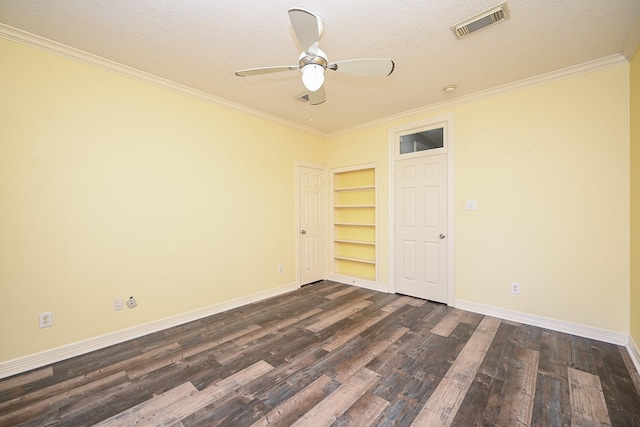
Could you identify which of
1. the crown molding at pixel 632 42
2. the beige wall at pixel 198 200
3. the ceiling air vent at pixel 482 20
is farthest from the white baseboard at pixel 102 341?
the crown molding at pixel 632 42

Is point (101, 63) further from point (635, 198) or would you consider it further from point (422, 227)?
point (635, 198)

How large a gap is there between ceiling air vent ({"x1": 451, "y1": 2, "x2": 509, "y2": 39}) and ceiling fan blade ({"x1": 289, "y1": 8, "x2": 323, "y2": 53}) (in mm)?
1214

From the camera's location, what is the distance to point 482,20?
6.74 feet

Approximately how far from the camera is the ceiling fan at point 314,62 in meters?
1.63

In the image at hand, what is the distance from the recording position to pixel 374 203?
4.62m

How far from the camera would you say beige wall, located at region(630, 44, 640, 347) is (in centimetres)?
228

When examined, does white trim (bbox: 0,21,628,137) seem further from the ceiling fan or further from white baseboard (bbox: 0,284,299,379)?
white baseboard (bbox: 0,284,299,379)

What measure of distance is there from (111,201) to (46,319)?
1135 mm

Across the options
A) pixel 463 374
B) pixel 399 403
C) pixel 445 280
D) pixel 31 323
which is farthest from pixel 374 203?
pixel 31 323

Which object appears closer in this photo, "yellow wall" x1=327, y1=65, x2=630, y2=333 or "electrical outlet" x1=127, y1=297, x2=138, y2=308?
"yellow wall" x1=327, y1=65, x2=630, y2=333

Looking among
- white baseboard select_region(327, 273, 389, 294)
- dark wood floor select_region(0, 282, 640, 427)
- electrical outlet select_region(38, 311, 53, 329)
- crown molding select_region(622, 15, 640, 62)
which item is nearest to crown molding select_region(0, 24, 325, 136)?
electrical outlet select_region(38, 311, 53, 329)

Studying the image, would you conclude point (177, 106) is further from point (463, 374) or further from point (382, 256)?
point (463, 374)

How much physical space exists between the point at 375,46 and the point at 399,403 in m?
2.83

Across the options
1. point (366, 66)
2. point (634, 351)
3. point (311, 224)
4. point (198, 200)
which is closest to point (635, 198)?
point (634, 351)
